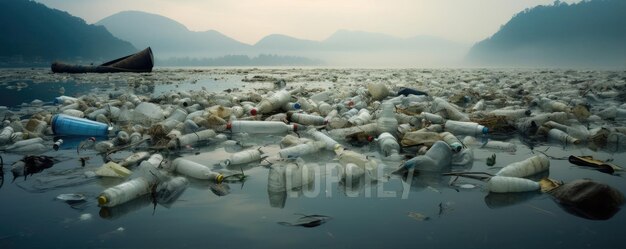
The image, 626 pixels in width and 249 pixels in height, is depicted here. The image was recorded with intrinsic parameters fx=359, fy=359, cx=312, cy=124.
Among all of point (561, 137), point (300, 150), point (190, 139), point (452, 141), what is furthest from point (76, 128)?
point (561, 137)

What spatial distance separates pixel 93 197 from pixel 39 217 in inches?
17.1

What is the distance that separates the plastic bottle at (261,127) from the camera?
612cm

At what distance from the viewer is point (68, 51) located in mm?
136625

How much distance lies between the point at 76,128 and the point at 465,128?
630 cm

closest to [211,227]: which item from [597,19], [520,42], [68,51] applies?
[68,51]

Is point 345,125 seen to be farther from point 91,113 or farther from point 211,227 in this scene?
point 91,113

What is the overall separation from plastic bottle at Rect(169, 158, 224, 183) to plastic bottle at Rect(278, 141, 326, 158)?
37.9 inches

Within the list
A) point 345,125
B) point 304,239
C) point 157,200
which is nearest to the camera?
point 304,239

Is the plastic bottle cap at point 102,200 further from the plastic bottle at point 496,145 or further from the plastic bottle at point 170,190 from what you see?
the plastic bottle at point 496,145

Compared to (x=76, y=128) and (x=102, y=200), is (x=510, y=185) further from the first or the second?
(x=76, y=128)

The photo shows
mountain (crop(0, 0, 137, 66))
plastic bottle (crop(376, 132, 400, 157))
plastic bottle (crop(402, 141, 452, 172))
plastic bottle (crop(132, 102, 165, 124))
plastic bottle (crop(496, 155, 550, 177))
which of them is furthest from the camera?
mountain (crop(0, 0, 137, 66))

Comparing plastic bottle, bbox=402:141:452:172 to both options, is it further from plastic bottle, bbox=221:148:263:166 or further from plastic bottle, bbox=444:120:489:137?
plastic bottle, bbox=444:120:489:137

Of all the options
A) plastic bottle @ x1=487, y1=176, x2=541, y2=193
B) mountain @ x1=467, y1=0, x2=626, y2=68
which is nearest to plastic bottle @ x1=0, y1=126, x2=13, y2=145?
plastic bottle @ x1=487, y1=176, x2=541, y2=193

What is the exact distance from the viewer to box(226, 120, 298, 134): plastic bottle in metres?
6.12
